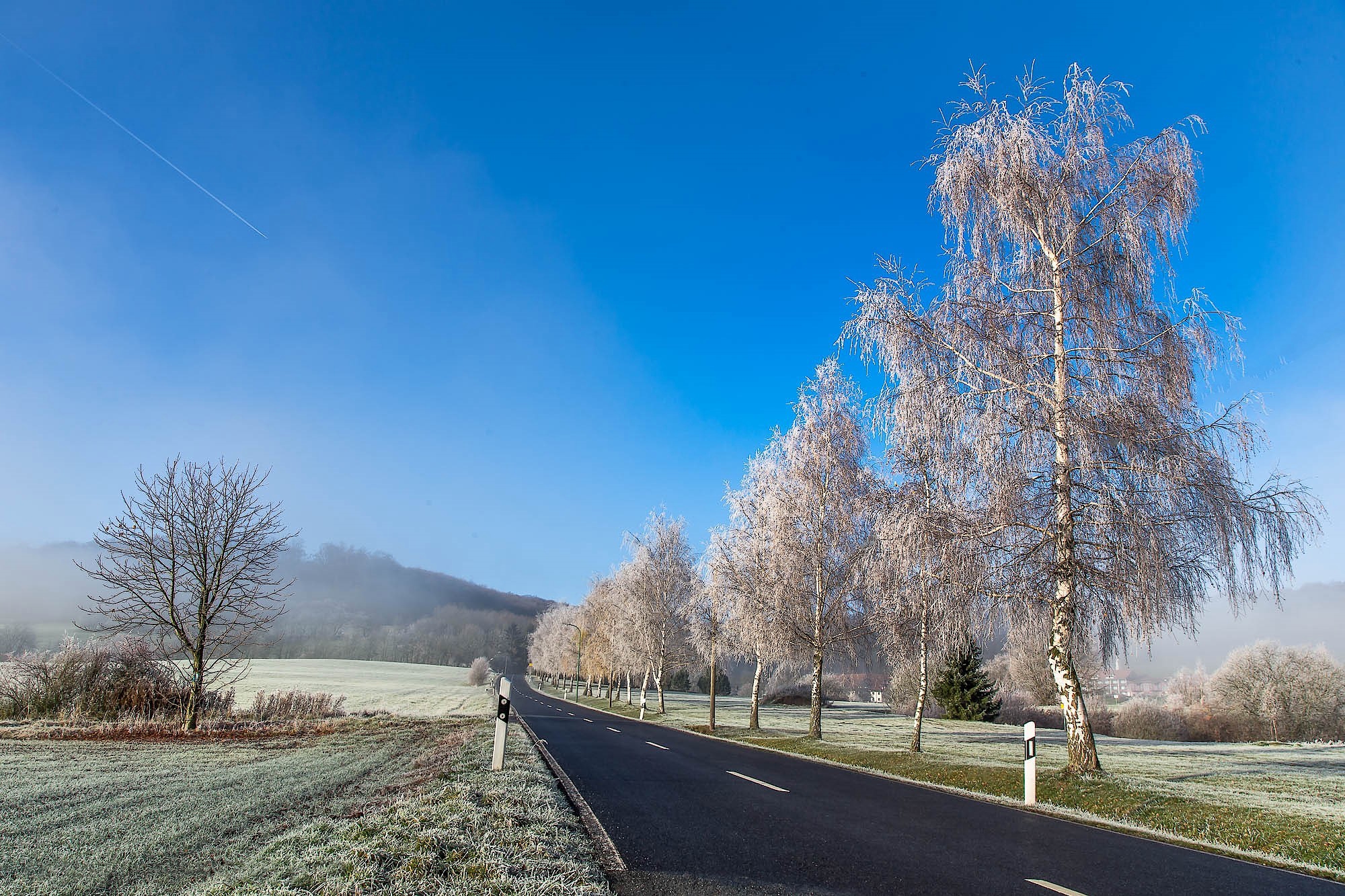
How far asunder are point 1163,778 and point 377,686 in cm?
6380

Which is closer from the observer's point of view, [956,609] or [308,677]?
[956,609]

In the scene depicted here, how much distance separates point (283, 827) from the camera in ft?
23.0

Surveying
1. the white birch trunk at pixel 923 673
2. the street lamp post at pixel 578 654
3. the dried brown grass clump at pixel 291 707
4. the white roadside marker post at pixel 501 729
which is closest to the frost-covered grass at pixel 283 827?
the white roadside marker post at pixel 501 729

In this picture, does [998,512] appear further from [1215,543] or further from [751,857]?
[751,857]

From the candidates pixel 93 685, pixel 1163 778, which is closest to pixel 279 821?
pixel 1163 778

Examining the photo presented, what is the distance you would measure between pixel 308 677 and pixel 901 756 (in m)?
69.7

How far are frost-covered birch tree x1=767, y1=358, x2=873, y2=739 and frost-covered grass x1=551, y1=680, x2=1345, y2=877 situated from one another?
3591mm

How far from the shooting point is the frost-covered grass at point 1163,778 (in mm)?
7629

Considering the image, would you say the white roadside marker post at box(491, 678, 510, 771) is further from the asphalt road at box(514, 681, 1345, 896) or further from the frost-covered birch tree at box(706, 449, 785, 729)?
the frost-covered birch tree at box(706, 449, 785, 729)

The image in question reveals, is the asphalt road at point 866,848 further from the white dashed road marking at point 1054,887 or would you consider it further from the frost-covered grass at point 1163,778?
the frost-covered grass at point 1163,778

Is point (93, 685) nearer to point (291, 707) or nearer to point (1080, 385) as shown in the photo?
point (291, 707)

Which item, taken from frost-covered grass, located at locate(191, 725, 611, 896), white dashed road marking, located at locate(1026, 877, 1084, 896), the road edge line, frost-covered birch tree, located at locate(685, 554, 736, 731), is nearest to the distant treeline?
frost-covered birch tree, located at locate(685, 554, 736, 731)

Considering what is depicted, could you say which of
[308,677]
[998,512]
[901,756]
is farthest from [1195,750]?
[308,677]

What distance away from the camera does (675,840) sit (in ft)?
20.8
